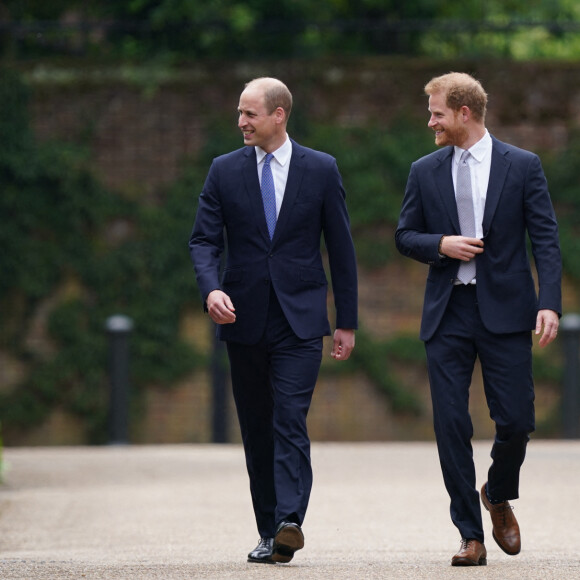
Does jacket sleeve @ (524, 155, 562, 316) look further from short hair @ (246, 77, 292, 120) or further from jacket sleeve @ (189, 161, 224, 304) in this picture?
jacket sleeve @ (189, 161, 224, 304)

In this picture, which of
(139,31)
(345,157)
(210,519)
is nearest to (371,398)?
(345,157)

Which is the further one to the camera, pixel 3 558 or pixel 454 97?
pixel 3 558

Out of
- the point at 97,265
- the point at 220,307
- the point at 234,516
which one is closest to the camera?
the point at 220,307

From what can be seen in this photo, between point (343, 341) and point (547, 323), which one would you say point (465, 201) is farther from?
point (343, 341)

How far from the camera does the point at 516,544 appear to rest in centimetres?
543

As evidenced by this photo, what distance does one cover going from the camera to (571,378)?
11.6 meters

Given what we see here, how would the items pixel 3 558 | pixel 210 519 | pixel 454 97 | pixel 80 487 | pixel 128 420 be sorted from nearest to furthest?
pixel 454 97 → pixel 3 558 → pixel 210 519 → pixel 80 487 → pixel 128 420

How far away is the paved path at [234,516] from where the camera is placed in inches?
203

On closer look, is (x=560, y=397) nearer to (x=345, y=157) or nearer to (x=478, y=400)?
(x=478, y=400)

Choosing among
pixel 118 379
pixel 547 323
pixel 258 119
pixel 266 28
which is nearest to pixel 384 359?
pixel 118 379

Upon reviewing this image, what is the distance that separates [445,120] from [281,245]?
760 millimetres

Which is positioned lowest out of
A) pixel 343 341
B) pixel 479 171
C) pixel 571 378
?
pixel 571 378

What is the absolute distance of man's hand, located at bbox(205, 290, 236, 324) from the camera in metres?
5.26

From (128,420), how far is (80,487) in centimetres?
374
